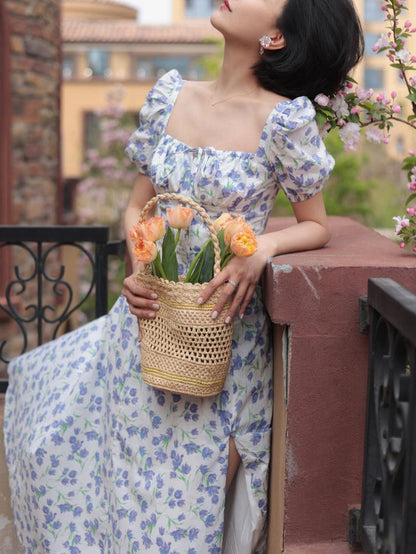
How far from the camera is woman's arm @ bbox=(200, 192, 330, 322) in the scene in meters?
2.33

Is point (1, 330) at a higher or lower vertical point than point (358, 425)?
lower

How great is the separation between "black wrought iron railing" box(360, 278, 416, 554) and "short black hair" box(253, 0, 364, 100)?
2.57 ft

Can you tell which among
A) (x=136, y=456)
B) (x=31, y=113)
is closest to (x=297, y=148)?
(x=136, y=456)

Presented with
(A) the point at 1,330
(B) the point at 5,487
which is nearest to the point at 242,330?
(B) the point at 5,487

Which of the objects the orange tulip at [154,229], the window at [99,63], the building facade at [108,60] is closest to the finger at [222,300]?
the orange tulip at [154,229]

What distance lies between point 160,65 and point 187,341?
3404 centimetres

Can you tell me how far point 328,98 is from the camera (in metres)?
2.75

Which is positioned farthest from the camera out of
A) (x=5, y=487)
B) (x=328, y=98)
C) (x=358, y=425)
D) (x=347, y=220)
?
(x=347, y=220)

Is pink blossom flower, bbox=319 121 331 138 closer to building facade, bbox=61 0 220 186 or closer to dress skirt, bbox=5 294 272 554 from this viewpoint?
dress skirt, bbox=5 294 272 554

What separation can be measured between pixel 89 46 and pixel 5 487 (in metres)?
33.2

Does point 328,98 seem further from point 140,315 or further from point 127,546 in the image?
point 127,546

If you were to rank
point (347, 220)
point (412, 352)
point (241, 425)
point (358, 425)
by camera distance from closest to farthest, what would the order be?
point (412, 352)
point (358, 425)
point (241, 425)
point (347, 220)

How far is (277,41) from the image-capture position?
2686mm

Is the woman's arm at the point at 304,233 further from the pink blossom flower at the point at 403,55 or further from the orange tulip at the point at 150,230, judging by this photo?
the pink blossom flower at the point at 403,55
